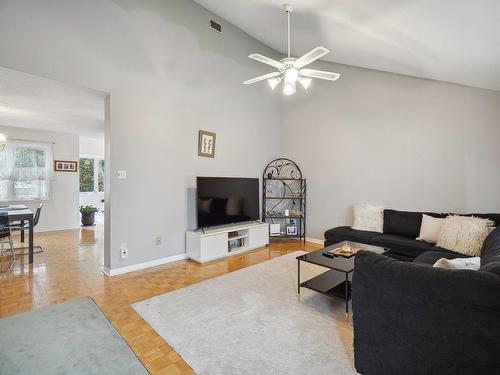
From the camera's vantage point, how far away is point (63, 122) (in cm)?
523

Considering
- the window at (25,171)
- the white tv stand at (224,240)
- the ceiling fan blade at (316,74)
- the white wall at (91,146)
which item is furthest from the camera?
the white wall at (91,146)

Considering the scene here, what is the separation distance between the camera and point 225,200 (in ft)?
14.0

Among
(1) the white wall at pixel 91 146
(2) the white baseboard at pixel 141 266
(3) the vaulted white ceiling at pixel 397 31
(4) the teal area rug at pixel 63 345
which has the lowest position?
(4) the teal area rug at pixel 63 345

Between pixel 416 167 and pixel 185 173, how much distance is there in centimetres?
352

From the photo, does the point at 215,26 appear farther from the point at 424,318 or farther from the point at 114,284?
the point at 424,318

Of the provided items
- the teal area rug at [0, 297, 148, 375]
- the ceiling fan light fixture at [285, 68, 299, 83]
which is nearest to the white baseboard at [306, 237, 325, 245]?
the ceiling fan light fixture at [285, 68, 299, 83]

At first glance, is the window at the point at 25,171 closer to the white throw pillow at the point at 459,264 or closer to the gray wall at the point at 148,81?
the gray wall at the point at 148,81

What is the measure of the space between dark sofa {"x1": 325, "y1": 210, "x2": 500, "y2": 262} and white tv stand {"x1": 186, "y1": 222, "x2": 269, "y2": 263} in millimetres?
1174

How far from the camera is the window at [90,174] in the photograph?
8.30m

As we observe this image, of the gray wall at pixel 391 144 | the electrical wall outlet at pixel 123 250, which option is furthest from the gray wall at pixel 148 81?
the gray wall at pixel 391 144

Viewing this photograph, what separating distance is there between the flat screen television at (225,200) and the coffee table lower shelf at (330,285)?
74.9 inches

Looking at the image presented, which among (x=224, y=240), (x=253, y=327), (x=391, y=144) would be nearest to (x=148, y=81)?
(x=224, y=240)

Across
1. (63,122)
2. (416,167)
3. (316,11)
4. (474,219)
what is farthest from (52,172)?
(474,219)

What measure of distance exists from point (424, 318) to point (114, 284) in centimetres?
304
